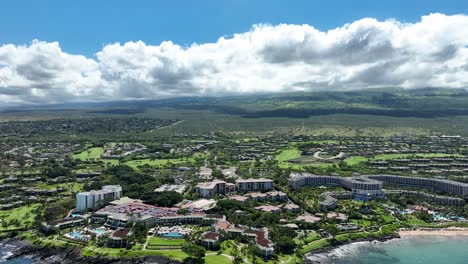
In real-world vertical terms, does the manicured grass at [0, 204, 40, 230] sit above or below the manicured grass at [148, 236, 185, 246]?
below

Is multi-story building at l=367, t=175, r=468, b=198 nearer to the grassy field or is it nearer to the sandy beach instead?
the sandy beach

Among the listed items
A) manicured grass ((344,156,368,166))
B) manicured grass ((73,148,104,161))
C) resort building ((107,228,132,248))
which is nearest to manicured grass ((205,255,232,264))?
resort building ((107,228,132,248))

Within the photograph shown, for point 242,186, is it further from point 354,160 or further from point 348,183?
point 354,160

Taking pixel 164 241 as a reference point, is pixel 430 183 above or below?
below

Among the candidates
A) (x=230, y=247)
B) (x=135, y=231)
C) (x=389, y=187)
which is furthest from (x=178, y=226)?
(x=389, y=187)

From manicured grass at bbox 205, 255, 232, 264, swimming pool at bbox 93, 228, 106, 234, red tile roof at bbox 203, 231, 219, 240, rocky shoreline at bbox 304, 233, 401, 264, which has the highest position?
red tile roof at bbox 203, 231, 219, 240

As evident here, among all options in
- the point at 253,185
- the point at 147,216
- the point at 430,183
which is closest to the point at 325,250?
the point at 147,216
